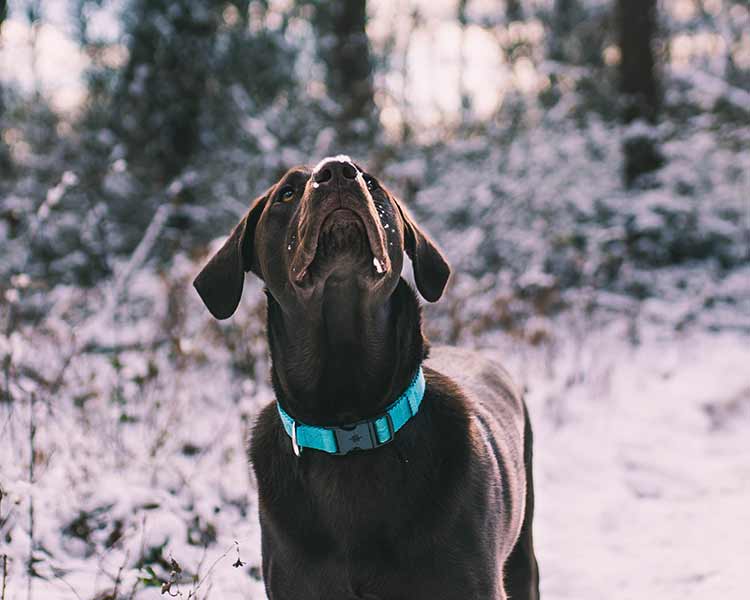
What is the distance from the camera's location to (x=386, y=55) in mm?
17703

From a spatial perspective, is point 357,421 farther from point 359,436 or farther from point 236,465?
point 236,465

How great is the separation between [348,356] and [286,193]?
533 millimetres

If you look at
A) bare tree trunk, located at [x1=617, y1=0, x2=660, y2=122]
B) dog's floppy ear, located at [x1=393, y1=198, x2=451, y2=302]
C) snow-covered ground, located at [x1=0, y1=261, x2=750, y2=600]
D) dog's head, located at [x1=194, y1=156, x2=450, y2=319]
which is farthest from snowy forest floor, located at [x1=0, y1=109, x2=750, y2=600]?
dog's floppy ear, located at [x1=393, y1=198, x2=451, y2=302]

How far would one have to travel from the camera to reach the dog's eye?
2494mm

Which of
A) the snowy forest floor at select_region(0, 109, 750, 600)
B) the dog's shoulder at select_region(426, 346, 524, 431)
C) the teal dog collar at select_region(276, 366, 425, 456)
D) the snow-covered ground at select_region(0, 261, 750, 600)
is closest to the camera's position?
the teal dog collar at select_region(276, 366, 425, 456)

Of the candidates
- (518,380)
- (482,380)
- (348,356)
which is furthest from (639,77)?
(348,356)

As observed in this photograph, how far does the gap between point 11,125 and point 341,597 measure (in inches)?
372

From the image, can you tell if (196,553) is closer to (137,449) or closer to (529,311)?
(137,449)

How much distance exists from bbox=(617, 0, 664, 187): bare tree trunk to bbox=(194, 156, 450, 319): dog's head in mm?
7993

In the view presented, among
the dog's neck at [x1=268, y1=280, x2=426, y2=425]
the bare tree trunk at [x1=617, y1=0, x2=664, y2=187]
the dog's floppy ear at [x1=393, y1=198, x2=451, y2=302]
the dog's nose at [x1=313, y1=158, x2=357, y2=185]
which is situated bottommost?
the dog's neck at [x1=268, y1=280, x2=426, y2=425]

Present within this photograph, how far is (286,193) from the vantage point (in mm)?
2508

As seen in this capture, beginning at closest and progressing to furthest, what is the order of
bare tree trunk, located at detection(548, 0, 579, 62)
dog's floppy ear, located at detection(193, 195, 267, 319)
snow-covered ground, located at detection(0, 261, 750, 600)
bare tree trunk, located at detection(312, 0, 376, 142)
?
dog's floppy ear, located at detection(193, 195, 267, 319) < snow-covered ground, located at detection(0, 261, 750, 600) < bare tree trunk, located at detection(312, 0, 376, 142) < bare tree trunk, located at detection(548, 0, 579, 62)

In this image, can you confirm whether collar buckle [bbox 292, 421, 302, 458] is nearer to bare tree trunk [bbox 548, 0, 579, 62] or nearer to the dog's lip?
the dog's lip

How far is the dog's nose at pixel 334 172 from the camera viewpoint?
2.16m
